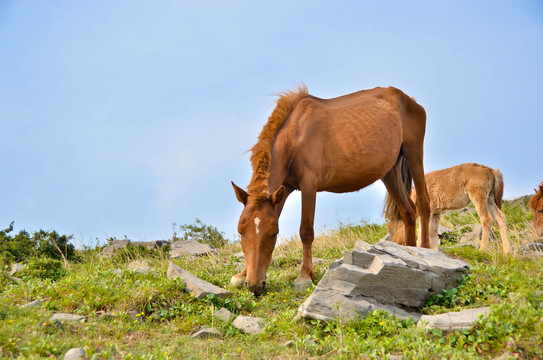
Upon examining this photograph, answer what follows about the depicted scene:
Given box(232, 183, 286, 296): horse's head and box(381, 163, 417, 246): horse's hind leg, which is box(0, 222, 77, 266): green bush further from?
box(381, 163, 417, 246): horse's hind leg

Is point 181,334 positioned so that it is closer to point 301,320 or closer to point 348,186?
point 301,320

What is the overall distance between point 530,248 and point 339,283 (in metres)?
7.43

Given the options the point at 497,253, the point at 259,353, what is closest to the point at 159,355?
the point at 259,353

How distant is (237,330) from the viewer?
5.89m

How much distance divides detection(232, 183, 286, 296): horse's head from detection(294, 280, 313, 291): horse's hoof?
667mm


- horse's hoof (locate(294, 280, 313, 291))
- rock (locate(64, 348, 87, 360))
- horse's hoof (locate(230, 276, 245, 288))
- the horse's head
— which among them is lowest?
rock (locate(64, 348, 87, 360))

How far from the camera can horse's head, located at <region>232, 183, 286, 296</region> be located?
6.87 metres

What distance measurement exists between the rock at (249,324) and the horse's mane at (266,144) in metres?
1.82

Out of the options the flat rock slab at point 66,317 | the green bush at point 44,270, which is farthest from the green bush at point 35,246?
the flat rock slab at point 66,317

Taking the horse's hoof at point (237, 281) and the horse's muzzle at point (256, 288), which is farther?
the horse's hoof at point (237, 281)

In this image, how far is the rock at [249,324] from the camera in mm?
5839

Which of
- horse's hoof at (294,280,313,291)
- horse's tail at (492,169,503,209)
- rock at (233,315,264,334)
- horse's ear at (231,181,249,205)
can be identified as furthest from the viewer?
horse's tail at (492,169,503,209)

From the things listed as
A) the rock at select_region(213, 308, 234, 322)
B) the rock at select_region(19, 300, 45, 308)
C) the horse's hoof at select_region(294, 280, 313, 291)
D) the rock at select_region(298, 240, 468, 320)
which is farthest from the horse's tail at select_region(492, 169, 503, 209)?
the rock at select_region(19, 300, 45, 308)

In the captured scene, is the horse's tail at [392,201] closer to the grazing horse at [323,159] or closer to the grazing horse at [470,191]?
the grazing horse at [323,159]
